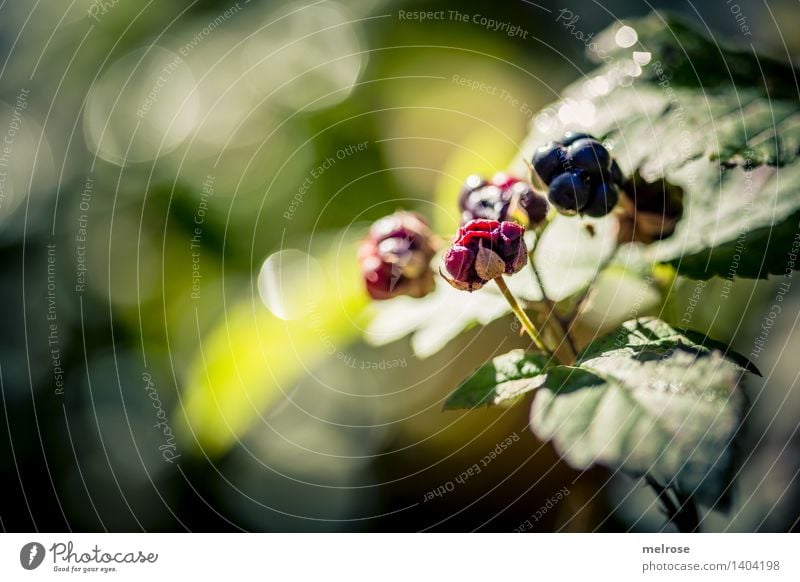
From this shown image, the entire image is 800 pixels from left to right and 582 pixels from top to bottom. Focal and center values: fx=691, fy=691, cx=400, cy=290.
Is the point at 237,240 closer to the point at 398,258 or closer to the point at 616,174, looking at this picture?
the point at 398,258

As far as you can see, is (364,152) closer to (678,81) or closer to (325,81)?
(325,81)

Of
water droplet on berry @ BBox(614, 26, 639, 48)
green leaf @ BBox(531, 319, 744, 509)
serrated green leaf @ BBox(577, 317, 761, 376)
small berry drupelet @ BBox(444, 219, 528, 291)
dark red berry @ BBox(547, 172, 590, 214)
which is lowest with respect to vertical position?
green leaf @ BBox(531, 319, 744, 509)

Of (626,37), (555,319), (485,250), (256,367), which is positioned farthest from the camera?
(256,367)

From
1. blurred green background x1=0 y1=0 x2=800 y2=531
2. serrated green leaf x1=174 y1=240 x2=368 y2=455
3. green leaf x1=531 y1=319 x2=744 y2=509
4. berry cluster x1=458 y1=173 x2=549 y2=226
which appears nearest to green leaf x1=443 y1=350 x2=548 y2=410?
green leaf x1=531 y1=319 x2=744 y2=509

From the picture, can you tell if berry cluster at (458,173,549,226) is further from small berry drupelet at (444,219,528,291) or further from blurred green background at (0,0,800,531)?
blurred green background at (0,0,800,531)

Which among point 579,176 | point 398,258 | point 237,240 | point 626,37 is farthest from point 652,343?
point 237,240
